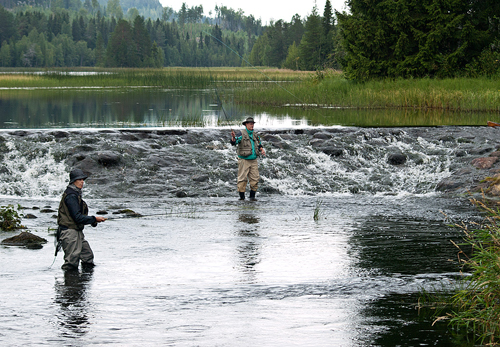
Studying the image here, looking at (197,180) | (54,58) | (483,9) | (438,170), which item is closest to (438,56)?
(483,9)

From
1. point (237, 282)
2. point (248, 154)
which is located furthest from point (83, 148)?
point (237, 282)

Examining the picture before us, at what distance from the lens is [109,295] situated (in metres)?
6.84

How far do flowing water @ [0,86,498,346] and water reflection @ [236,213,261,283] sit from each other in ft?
0.10

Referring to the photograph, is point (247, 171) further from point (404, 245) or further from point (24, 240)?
point (24, 240)

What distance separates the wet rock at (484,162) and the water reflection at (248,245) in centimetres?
758

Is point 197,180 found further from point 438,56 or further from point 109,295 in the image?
point 438,56

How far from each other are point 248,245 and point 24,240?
351 cm

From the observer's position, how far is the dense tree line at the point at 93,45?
4865 inches

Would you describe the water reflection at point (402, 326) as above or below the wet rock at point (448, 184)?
below

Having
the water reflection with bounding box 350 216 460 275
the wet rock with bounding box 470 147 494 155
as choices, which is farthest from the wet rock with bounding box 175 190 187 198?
the wet rock with bounding box 470 147 494 155

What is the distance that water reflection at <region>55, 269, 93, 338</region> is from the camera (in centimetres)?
577

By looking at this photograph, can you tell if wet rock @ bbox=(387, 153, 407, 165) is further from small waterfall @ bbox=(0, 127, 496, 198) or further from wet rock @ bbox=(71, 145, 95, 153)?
wet rock @ bbox=(71, 145, 95, 153)

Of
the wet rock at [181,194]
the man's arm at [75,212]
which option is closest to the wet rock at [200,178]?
the wet rock at [181,194]

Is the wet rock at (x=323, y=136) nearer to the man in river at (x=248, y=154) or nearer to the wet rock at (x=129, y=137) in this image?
the wet rock at (x=129, y=137)
